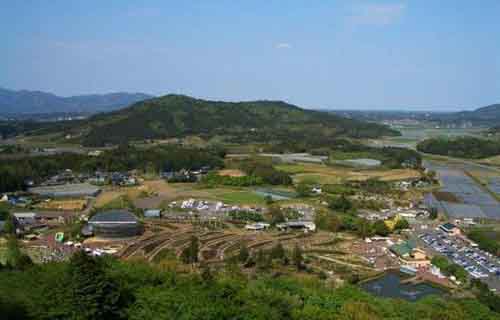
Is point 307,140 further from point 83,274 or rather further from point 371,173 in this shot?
point 83,274

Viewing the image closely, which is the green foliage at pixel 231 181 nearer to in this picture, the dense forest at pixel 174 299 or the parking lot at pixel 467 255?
the parking lot at pixel 467 255

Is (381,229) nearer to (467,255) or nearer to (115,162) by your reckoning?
(467,255)

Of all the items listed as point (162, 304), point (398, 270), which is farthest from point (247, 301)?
point (398, 270)

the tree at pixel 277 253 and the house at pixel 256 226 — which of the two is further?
the house at pixel 256 226

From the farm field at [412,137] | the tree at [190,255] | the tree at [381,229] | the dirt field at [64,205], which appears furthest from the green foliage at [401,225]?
the farm field at [412,137]

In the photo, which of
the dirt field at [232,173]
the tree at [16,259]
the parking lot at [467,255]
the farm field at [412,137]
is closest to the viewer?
the tree at [16,259]

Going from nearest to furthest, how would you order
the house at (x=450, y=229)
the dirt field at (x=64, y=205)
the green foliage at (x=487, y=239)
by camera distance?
the green foliage at (x=487, y=239) → the house at (x=450, y=229) → the dirt field at (x=64, y=205)

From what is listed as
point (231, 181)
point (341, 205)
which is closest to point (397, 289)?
point (341, 205)
